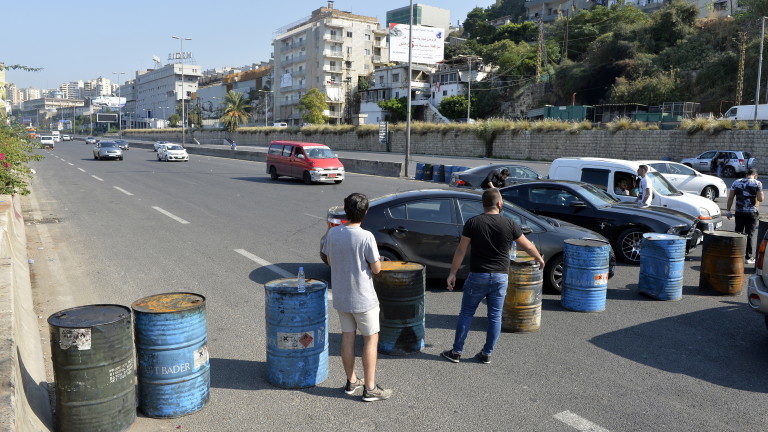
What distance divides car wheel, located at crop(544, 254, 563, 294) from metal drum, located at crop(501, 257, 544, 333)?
1.73 metres

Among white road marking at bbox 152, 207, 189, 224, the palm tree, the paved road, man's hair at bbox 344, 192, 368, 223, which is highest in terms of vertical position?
the palm tree

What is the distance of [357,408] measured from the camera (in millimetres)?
4551

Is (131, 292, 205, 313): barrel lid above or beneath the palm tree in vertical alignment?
beneath

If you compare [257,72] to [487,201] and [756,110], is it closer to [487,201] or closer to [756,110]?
[756,110]

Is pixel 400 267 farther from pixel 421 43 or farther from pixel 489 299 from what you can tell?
pixel 421 43

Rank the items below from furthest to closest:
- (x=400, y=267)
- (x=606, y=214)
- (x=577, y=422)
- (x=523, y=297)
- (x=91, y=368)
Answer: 1. (x=606, y=214)
2. (x=523, y=297)
3. (x=400, y=267)
4. (x=577, y=422)
5. (x=91, y=368)

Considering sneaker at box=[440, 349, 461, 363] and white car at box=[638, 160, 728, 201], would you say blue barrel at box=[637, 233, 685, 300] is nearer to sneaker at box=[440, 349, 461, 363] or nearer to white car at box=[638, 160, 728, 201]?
sneaker at box=[440, 349, 461, 363]

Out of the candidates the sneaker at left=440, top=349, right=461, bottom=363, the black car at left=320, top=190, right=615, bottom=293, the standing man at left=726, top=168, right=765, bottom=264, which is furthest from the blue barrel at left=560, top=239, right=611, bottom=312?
the standing man at left=726, top=168, right=765, bottom=264

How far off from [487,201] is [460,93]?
82.6 metres

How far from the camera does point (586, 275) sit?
23.2 feet

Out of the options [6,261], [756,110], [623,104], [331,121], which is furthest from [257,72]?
[6,261]

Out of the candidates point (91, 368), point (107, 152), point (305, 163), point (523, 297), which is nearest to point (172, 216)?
point (305, 163)

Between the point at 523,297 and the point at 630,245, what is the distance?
4522mm

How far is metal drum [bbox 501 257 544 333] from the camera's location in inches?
246
